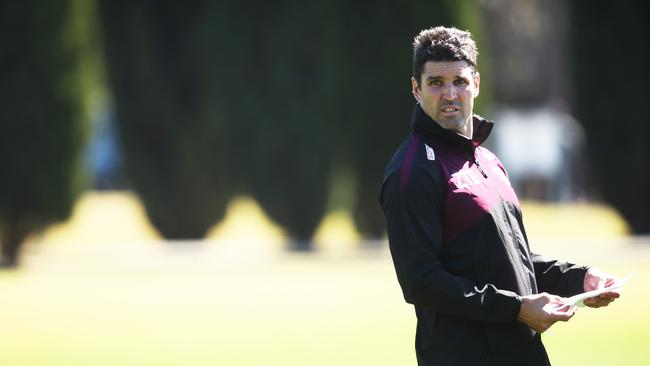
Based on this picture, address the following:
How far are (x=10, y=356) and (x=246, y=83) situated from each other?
14.8 m

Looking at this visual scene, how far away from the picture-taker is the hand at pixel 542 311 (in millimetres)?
3967

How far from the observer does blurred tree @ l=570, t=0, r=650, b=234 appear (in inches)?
882

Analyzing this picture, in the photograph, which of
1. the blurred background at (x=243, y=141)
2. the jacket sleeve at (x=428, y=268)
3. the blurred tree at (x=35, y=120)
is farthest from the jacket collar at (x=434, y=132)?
the blurred tree at (x=35, y=120)

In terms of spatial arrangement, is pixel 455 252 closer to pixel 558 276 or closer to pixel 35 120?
pixel 558 276

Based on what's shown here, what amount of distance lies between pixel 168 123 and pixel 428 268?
20.5m

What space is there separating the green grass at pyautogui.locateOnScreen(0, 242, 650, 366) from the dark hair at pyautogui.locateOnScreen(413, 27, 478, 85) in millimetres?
5252

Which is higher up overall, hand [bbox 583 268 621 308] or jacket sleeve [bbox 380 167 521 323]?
jacket sleeve [bbox 380 167 521 323]

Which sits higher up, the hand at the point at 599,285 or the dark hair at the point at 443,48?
the dark hair at the point at 443,48

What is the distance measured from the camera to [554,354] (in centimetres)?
959

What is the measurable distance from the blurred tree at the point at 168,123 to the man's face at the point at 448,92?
65.4 feet

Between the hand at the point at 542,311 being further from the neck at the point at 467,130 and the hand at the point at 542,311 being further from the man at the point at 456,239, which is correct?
→ the neck at the point at 467,130

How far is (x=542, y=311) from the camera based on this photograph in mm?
3969

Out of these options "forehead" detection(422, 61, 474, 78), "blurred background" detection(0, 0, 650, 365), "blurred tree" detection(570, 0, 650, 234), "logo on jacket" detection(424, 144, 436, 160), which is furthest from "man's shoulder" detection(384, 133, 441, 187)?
"blurred tree" detection(570, 0, 650, 234)

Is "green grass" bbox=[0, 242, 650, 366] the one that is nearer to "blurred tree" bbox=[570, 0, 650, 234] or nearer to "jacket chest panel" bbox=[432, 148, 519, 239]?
"blurred tree" bbox=[570, 0, 650, 234]
